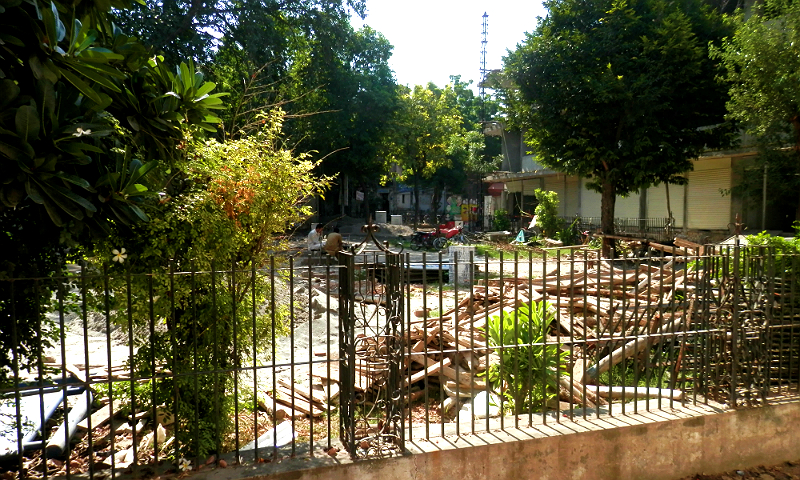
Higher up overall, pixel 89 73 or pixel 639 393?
pixel 89 73

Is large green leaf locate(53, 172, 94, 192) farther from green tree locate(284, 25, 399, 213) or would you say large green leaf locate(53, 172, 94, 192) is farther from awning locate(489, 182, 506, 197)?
awning locate(489, 182, 506, 197)

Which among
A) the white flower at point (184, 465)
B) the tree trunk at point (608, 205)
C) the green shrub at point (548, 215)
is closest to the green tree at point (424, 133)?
the green shrub at point (548, 215)

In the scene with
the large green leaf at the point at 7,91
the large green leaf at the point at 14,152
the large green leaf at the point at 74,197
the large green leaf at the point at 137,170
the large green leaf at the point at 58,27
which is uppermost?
the large green leaf at the point at 58,27

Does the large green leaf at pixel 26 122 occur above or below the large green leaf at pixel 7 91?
below

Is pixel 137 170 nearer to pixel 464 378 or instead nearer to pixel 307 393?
pixel 307 393

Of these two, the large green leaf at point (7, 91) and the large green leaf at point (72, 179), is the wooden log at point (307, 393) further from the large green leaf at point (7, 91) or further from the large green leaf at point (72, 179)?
the large green leaf at point (7, 91)

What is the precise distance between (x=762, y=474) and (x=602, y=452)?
1638mm

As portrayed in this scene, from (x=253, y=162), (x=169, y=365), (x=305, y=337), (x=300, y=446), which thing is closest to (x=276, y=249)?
(x=253, y=162)

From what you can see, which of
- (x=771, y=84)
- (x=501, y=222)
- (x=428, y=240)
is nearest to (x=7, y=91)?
(x=771, y=84)

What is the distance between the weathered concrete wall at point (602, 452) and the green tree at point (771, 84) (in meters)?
12.9

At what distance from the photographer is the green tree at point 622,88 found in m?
20.0

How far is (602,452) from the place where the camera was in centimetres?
477

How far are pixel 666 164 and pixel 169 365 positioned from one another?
1951 centimetres

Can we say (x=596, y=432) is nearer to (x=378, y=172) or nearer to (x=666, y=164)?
(x=666, y=164)
